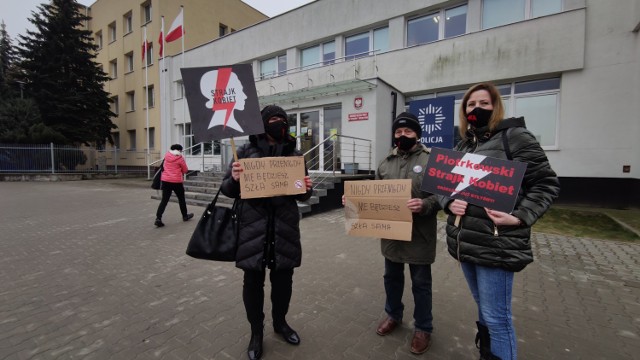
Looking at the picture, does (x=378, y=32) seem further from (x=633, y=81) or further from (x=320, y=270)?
(x=320, y=270)

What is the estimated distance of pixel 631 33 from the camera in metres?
8.17

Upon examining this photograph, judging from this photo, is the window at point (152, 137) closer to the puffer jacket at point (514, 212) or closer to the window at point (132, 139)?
the window at point (132, 139)

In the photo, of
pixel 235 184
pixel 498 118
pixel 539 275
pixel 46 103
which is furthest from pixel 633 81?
pixel 46 103

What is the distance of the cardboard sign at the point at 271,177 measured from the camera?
7.62 feet

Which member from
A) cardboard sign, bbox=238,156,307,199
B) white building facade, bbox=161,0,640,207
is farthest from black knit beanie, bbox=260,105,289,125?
white building facade, bbox=161,0,640,207

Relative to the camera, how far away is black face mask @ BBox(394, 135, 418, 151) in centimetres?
258

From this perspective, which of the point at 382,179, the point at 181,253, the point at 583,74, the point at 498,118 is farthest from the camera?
the point at 583,74

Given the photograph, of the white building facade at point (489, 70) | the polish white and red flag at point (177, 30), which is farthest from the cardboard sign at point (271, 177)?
the polish white and red flag at point (177, 30)

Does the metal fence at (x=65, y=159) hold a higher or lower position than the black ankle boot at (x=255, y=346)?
higher

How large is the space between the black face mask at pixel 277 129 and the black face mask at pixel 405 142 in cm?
94

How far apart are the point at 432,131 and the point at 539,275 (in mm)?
3426

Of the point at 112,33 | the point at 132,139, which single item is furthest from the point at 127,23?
the point at 132,139

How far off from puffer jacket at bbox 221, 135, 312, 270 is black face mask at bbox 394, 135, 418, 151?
90 cm

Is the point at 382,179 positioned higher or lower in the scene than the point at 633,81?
lower
